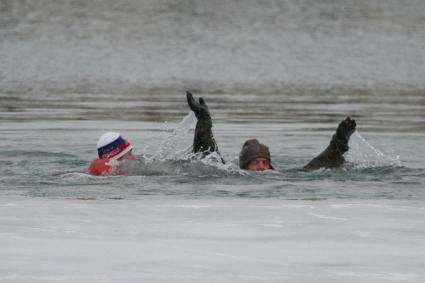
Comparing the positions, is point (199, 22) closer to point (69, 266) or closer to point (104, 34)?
point (104, 34)

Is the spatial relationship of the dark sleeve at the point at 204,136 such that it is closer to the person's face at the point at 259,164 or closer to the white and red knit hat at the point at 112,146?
the person's face at the point at 259,164

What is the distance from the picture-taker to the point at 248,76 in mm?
41188

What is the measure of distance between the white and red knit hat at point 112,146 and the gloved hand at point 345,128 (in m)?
2.57

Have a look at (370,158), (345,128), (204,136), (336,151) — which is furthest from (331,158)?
(370,158)

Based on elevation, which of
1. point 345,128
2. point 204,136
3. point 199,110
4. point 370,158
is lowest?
point 370,158

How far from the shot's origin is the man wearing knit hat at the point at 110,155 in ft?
46.9

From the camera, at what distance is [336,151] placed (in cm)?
1523

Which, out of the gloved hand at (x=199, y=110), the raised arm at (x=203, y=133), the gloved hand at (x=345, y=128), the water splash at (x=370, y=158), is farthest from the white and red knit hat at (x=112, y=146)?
the water splash at (x=370, y=158)

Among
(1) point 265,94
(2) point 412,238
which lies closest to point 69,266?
(2) point 412,238

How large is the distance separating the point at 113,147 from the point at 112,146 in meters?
0.03

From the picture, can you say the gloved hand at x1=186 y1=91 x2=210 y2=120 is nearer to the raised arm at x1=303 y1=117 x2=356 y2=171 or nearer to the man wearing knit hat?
the man wearing knit hat

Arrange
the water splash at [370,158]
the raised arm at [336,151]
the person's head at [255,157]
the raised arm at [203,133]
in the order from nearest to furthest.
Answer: the person's head at [255,157] → the raised arm at [203,133] → the raised arm at [336,151] → the water splash at [370,158]

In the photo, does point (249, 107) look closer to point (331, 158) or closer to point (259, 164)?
point (331, 158)

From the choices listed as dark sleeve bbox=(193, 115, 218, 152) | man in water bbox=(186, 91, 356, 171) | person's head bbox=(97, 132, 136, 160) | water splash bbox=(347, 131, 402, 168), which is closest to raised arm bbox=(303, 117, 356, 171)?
man in water bbox=(186, 91, 356, 171)
